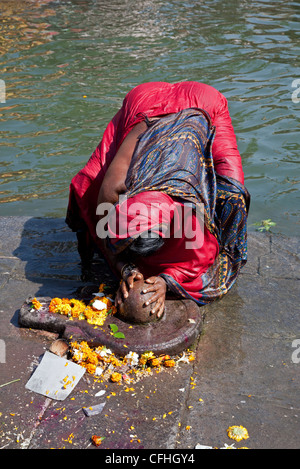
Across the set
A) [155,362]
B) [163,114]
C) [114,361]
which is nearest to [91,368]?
[114,361]

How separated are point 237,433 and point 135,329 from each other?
1.00 m

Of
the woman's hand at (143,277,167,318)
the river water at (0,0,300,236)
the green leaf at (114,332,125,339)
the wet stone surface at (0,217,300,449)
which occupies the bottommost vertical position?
the river water at (0,0,300,236)

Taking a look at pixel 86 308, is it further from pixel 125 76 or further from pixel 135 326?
pixel 125 76

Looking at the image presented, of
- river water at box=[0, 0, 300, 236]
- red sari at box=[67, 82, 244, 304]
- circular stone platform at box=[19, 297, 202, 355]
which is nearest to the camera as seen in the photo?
circular stone platform at box=[19, 297, 202, 355]

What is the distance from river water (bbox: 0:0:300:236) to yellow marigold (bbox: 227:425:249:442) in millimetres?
3160

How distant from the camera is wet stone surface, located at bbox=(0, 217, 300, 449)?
293 centimetres

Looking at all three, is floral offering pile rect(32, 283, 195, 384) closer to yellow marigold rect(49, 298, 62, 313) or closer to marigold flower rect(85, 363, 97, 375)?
marigold flower rect(85, 363, 97, 375)

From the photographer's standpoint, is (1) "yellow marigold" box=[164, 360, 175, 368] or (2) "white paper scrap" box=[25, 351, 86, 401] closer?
(2) "white paper scrap" box=[25, 351, 86, 401]

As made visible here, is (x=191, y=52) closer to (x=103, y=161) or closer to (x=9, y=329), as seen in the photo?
(x=103, y=161)

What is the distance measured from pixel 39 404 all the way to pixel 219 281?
169 cm

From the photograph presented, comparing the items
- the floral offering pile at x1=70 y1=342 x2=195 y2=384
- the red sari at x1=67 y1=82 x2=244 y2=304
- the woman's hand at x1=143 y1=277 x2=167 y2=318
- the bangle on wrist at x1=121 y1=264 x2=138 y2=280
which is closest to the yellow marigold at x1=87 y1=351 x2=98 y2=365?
the floral offering pile at x1=70 y1=342 x2=195 y2=384

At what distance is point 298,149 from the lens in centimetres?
773

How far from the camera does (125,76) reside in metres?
10.2
